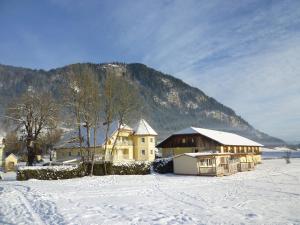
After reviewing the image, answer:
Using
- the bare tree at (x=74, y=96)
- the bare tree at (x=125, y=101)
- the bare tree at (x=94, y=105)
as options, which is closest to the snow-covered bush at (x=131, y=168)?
the bare tree at (x=94, y=105)

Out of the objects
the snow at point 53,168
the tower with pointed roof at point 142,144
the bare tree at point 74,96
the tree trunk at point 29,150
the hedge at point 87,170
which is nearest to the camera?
the snow at point 53,168

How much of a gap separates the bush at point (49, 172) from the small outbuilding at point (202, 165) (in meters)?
12.8

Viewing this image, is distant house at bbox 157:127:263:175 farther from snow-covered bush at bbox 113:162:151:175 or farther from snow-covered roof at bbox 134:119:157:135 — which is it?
snow-covered bush at bbox 113:162:151:175

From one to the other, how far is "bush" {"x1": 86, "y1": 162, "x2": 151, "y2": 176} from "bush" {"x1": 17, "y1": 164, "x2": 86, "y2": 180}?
2.12 metres

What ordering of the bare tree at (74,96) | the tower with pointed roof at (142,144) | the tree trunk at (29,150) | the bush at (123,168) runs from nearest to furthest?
the bare tree at (74,96) < the bush at (123,168) < the tree trunk at (29,150) < the tower with pointed roof at (142,144)

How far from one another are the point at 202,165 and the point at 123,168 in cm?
1040

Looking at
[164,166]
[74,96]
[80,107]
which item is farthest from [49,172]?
[164,166]

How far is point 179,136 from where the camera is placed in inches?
2312

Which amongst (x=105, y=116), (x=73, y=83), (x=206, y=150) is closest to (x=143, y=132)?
(x=206, y=150)

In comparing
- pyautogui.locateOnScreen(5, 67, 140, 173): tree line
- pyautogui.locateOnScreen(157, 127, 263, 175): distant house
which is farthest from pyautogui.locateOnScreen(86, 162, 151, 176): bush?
pyautogui.locateOnScreen(157, 127, 263, 175): distant house

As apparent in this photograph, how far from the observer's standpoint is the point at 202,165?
43.4 meters

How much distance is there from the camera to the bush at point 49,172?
113ft

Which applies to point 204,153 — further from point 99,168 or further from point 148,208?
point 148,208

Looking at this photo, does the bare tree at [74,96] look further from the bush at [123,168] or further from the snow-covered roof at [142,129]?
the snow-covered roof at [142,129]
